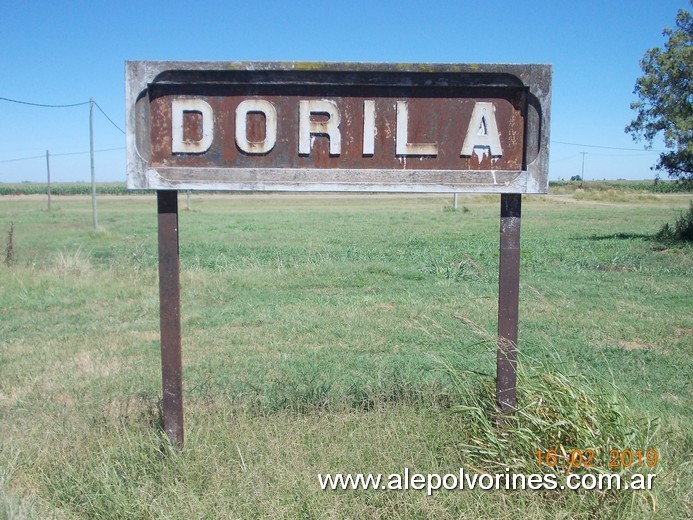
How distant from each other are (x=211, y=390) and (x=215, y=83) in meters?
2.43

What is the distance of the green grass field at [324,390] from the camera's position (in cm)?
295

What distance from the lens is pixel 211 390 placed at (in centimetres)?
486

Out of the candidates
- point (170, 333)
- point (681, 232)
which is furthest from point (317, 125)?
point (681, 232)

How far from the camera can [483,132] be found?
354 centimetres

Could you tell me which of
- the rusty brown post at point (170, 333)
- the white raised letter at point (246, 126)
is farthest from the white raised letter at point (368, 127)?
the rusty brown post at point (170, 333)

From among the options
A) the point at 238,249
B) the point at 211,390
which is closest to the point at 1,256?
the point at 238,249

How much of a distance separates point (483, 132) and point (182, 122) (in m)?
1.67

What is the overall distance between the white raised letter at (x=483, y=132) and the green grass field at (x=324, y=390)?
1.00 metres

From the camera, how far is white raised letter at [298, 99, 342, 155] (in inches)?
138

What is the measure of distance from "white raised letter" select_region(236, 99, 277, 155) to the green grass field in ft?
4.86

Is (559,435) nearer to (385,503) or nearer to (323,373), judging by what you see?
(385,503)

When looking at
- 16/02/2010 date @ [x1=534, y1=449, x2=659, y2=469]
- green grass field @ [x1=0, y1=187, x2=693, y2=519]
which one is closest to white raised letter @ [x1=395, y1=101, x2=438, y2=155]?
green grass field @ [x1=0, y1=187, x2=693, y2=519]

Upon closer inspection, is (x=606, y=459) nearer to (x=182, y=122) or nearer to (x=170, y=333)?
(x=170, y=333)

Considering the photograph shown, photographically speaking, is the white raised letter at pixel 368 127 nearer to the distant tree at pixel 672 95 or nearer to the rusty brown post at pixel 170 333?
the rusty brown post at pixel 170 333
